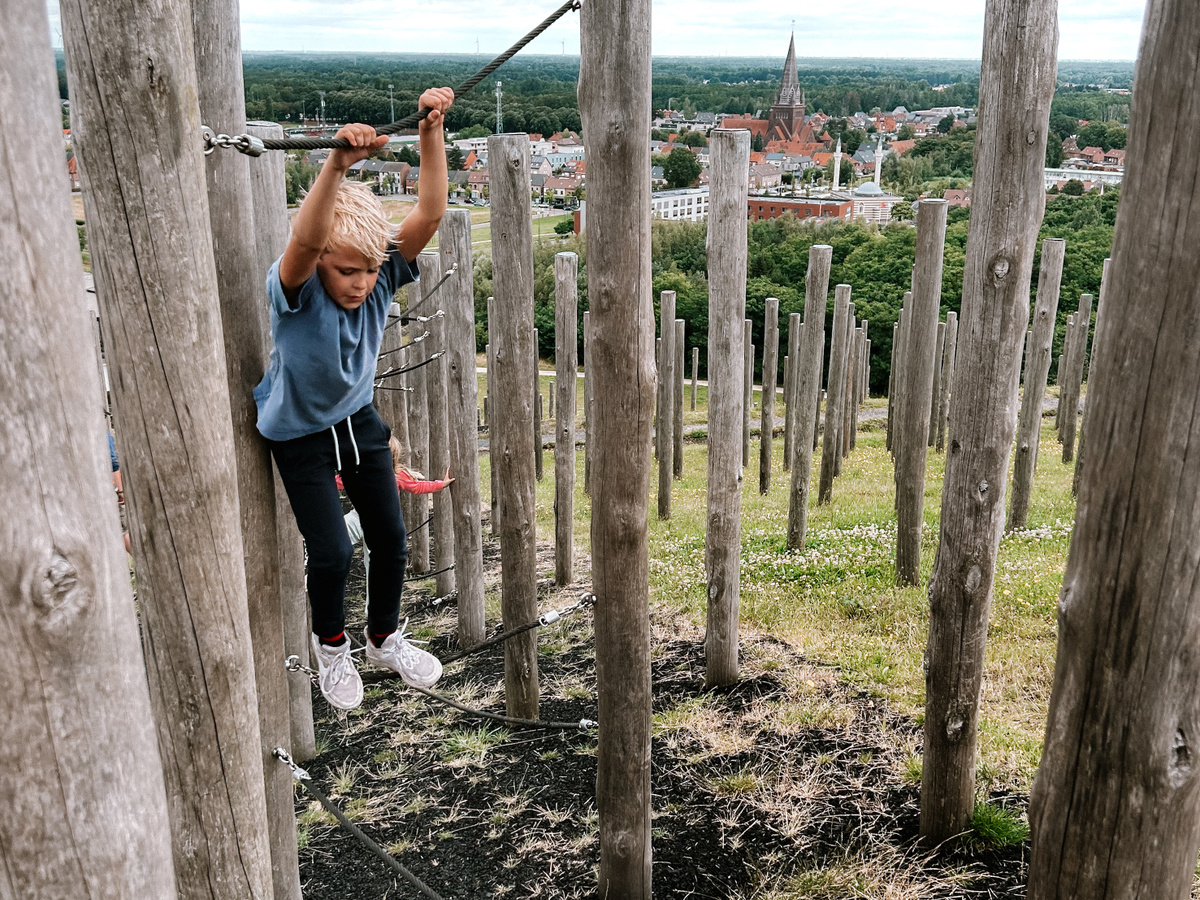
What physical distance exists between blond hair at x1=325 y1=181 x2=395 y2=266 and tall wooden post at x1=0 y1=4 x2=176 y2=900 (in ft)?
5.60

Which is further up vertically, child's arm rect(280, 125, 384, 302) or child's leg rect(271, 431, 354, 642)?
child's arm rect(280, 125, 384, 302)

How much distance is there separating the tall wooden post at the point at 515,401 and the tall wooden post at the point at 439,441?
76.1 inches

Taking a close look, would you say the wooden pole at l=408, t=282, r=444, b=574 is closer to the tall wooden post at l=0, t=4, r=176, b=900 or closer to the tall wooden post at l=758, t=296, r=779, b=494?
the tall wooden post at l=758, t=296, r=779, b=494

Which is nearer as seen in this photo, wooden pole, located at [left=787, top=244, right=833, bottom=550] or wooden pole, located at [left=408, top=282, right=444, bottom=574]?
wooden pole, located at [left=787, top=244, right=833, bottom=550]

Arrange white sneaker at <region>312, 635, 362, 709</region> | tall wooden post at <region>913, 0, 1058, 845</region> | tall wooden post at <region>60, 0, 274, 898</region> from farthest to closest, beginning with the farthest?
white sneaker at <region>312, 635, 362, 709</region> → tall wooden post at <region>913, 0, 1058, 845</region> → tall wooden post at <region>60, 0, 274, 898</region>

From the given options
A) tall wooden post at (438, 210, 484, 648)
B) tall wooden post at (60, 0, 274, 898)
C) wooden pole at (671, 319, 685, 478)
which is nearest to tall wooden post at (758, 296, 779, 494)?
wooden pole at (671, 319, 685, 478)

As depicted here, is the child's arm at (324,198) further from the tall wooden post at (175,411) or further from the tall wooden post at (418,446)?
the tall wooden post at (418,446)

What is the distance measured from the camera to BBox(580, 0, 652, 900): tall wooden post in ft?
10.6

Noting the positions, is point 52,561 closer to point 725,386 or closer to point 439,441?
point 725,386

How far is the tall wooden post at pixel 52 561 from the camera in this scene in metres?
1.33

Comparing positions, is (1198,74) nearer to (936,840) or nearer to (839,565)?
(936,840)

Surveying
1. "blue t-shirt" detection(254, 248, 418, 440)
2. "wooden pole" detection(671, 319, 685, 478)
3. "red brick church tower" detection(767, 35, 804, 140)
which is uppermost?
"red brick church tower" detection(767, 35, 804, 140)

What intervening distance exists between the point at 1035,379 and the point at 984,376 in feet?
17.4

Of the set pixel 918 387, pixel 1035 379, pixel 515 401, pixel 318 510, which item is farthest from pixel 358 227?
pixel 1035 379
